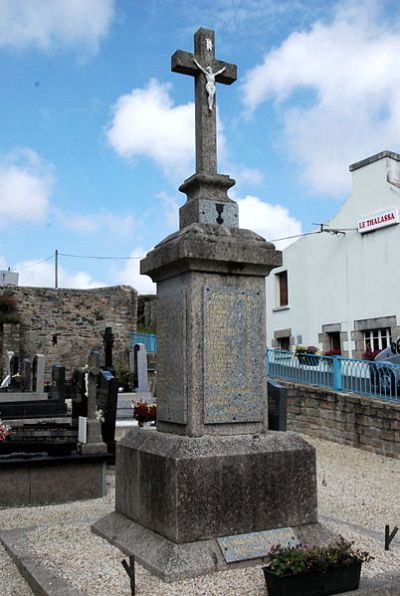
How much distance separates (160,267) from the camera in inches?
185

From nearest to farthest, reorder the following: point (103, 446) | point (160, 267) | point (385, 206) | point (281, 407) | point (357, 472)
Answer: point (160, 267)
point (281, 407)
point (103, 446)
point (357, 472)
point (385, 206)

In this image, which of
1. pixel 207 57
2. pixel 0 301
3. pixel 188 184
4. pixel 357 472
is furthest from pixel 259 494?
pixel 0 301

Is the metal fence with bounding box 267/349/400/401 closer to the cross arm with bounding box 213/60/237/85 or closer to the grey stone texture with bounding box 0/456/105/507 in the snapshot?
the grey stone texture with bounding box 0/456/105/507

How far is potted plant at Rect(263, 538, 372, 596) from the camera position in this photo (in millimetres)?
3236

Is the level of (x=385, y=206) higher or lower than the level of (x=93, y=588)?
higher

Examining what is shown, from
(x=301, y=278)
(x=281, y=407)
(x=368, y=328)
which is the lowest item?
(x=281, y=407)

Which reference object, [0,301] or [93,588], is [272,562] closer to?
[93,588]

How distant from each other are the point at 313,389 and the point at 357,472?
3.14 metres

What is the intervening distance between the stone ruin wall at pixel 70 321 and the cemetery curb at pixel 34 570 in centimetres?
2156

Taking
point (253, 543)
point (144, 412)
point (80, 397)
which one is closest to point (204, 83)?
point (253, 543)

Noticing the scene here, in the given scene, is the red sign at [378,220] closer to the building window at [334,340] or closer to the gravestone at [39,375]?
the building window at [334,340]

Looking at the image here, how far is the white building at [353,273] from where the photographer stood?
15.4 m

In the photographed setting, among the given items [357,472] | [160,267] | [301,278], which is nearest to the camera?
[160,267]

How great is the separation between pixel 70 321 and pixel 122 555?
24399mm
